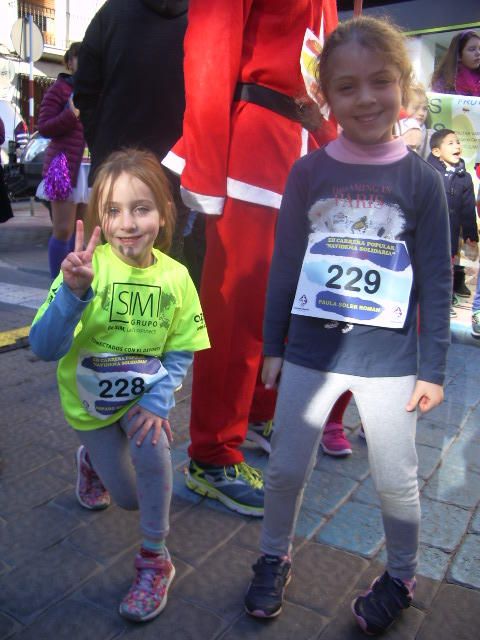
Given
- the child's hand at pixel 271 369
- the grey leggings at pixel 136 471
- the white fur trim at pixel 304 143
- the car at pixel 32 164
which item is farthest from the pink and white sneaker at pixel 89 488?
the car at pixel 32 164

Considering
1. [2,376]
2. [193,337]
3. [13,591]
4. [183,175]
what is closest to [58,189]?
[2,376]

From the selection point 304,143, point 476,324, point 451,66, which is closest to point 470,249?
point 476,324

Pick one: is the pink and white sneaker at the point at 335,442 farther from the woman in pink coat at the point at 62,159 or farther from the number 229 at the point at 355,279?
the woman in pink coat at the point at 62,159

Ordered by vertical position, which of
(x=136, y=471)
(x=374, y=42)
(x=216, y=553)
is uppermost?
(x=374, y=42)

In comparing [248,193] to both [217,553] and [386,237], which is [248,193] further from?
[217,553]

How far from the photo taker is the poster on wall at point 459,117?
5242mm

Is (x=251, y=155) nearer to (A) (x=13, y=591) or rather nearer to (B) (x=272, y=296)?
(B) (x=272, y=296)

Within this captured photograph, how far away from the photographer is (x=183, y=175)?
2275 mm

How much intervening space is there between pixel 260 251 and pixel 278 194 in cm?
20

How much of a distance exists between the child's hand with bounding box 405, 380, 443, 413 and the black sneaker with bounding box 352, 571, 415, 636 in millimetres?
503

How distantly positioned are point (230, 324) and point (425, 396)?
2.68ft

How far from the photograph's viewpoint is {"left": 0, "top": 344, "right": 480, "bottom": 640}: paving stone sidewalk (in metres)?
1.83

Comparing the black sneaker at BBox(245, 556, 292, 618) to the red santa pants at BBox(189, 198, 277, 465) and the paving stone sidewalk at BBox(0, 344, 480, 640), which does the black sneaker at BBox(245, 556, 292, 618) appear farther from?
the red santa pants at BBox(189, 198, 277, 465)

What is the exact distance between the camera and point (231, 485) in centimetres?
242
